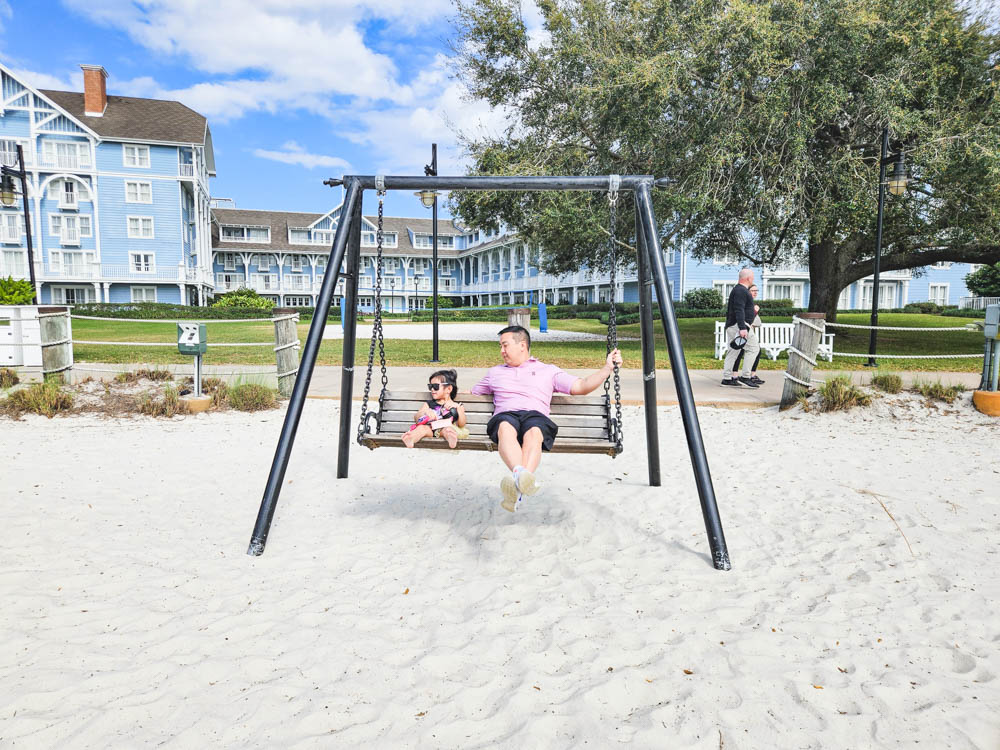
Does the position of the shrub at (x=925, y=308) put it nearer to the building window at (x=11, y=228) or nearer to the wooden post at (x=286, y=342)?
the wooden post at (x=286, y=342)

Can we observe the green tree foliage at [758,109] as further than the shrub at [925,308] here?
No

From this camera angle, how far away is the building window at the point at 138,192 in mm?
35969

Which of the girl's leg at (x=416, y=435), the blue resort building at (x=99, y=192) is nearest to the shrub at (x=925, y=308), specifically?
the girl's leg at (x=416, y=435)

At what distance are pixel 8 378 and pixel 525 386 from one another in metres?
8.30

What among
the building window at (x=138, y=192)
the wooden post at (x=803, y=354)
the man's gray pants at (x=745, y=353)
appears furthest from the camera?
the building window at (x=138, y=192)

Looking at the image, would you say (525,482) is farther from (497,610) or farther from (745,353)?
(745,353)

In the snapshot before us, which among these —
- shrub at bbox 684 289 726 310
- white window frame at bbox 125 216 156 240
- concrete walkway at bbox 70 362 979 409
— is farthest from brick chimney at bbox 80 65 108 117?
shrub at bbox 684 289 726 310

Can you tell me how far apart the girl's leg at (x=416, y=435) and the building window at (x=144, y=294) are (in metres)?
39.1

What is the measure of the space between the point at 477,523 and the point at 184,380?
6.39 m

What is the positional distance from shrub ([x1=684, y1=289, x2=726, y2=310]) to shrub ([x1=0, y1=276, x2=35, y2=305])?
1073 inches

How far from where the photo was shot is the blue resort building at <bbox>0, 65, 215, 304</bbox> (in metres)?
34.3

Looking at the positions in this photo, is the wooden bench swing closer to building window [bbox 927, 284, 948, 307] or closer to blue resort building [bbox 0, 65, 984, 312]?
blue resort building [bbox 0, 65, 984, 312]

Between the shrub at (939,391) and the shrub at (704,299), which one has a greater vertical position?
the shrub at (704,299)

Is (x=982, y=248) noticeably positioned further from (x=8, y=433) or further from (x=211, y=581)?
(x=8, y=433)
